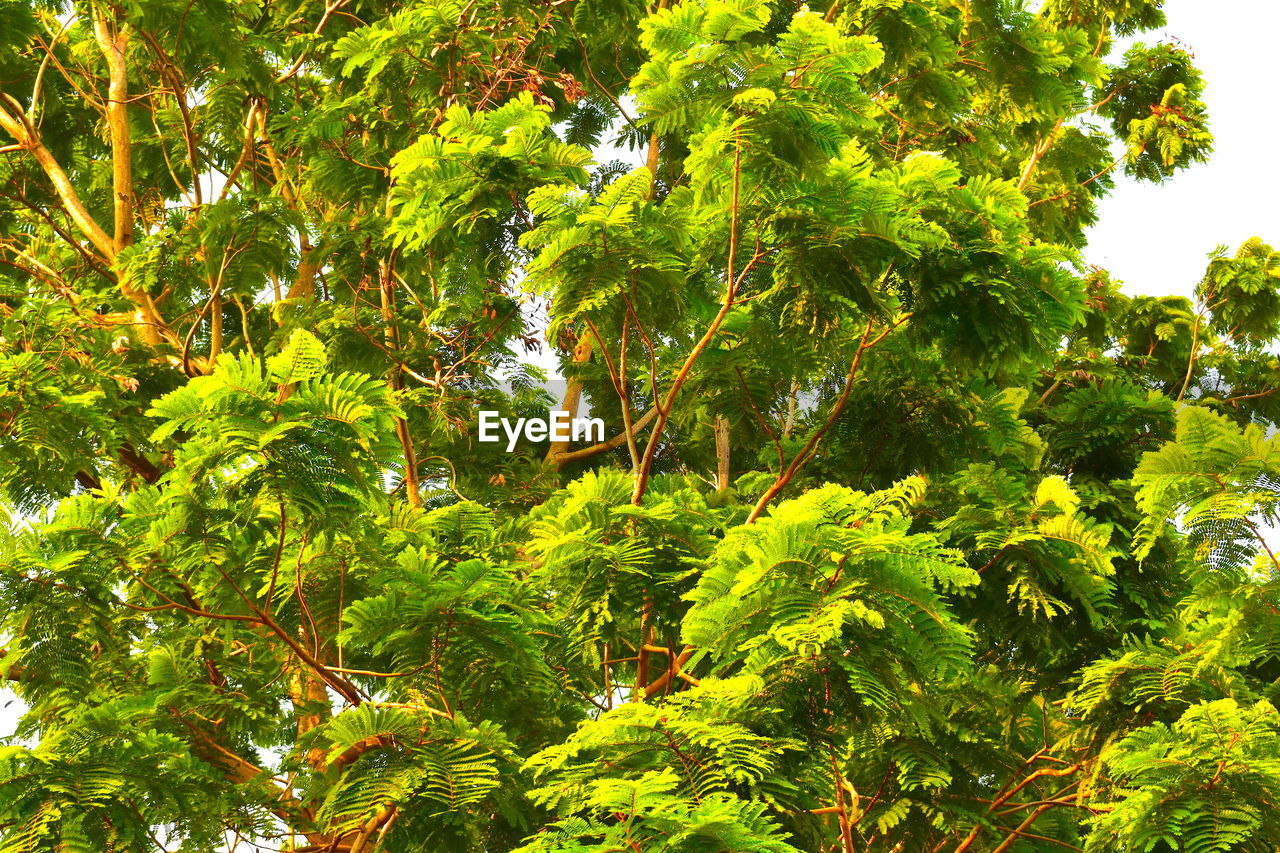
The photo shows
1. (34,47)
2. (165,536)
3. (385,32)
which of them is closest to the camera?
(165,536)

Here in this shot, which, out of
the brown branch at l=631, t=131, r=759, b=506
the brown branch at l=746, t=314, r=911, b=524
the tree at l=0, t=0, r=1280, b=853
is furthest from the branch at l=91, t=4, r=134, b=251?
the brown branch at l=746, t=314, r=911, b=524

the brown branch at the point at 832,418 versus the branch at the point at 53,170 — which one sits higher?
the branch at the point at 53,170

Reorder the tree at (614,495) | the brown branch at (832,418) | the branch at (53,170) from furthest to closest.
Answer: the branch at (53,170), the brown branch at (832,418), the tree at (614,495)

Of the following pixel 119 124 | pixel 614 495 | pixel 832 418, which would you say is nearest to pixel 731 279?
pixel 614 495

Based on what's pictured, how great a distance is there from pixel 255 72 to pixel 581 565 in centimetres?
505

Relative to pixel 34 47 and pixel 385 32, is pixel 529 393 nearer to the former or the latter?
pixel 385 32

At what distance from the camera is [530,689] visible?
567 centimetres

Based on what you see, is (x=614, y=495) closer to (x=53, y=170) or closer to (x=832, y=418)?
(x=832, y=418)

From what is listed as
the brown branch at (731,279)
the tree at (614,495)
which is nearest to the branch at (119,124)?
the tree at (614,495)

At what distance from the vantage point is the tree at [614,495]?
4.42 meters

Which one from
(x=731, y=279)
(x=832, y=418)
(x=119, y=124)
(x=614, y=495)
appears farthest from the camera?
(x=119, y=124)

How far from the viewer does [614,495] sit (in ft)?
19.4

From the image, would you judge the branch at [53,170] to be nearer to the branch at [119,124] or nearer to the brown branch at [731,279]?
the branch at [119,124]

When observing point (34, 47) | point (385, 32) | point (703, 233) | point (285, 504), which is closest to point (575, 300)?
point (703, 233)
